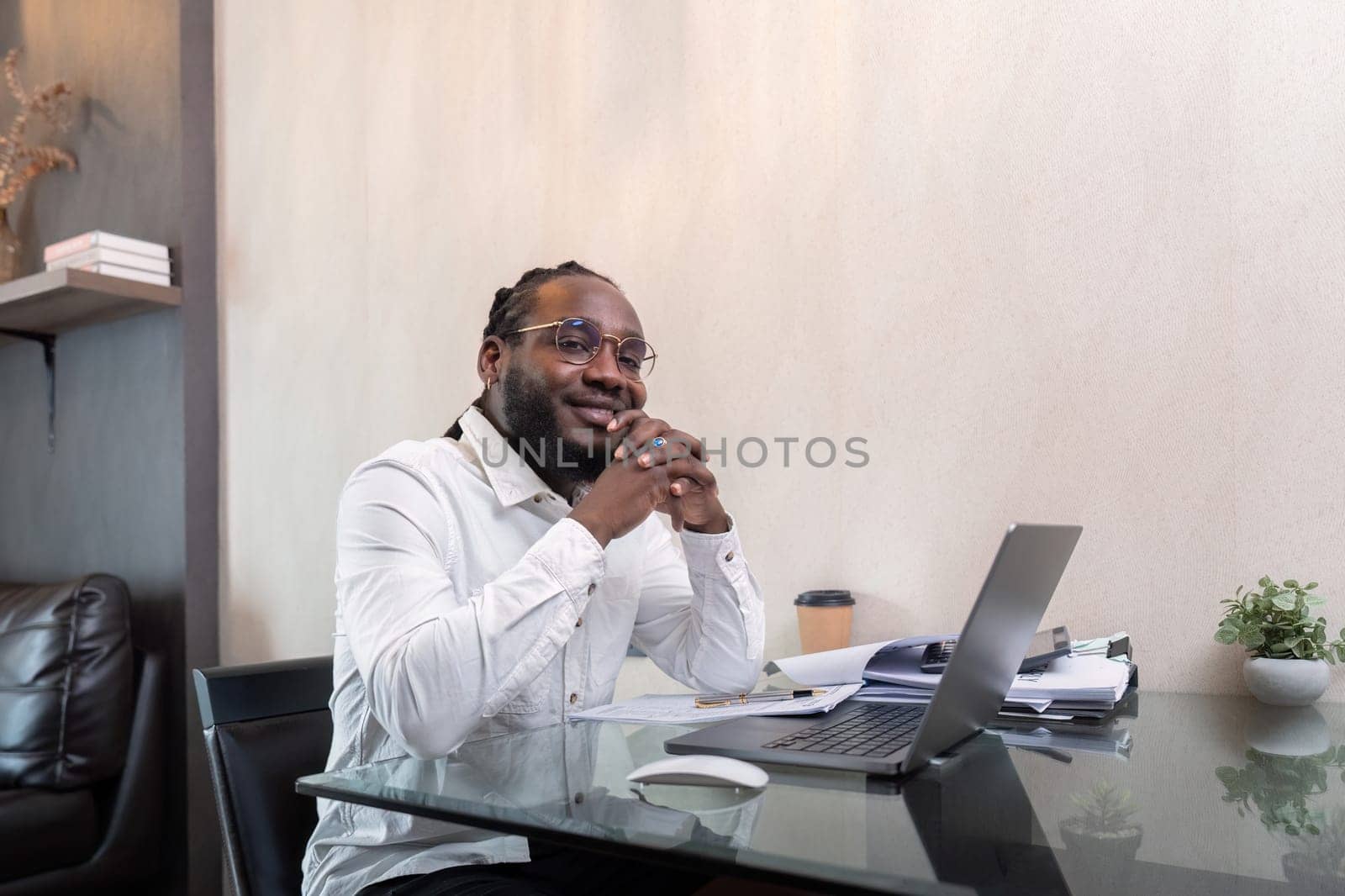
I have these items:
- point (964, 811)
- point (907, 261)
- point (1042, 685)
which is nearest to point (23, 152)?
point (907, 261)

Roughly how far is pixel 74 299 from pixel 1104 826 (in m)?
2.86

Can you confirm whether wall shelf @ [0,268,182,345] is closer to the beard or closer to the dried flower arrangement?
the dried flower arrangement

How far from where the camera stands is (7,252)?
3.13 m

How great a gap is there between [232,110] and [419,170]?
792 millimetres

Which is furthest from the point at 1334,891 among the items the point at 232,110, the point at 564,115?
the point at 232,110

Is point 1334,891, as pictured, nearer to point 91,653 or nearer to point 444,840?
point 444,840

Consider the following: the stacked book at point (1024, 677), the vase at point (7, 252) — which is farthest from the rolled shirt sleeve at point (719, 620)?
the vase at point (7, 252)

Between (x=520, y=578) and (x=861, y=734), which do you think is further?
(x=520, y=578)

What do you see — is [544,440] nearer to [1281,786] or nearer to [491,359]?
[491,359]

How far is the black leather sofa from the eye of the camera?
2238mm

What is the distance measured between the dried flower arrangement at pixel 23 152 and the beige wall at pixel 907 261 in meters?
1.02

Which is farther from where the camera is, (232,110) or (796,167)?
(232,110)

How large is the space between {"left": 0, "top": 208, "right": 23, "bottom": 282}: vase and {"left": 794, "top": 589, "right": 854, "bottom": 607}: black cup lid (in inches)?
107

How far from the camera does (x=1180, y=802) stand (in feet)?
2.72
